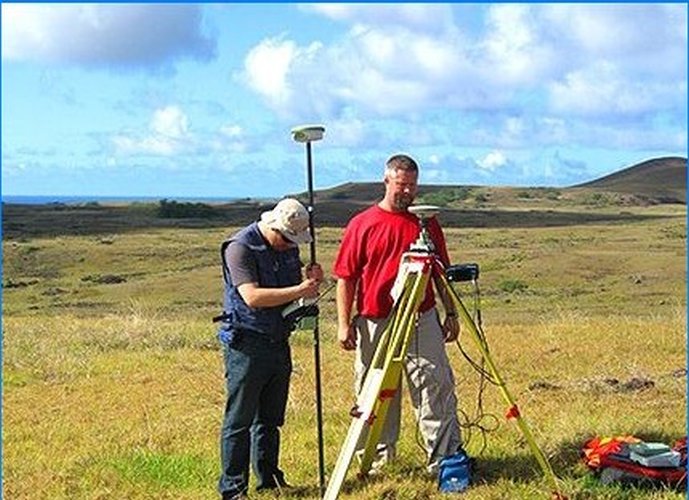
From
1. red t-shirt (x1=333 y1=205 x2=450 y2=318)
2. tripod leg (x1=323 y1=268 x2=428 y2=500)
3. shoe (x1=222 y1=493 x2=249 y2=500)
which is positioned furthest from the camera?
red t-shirt (x1=333 y1=205 x2=450 y2=318)

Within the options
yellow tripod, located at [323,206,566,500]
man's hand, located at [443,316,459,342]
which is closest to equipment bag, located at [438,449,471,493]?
yellow tripod, located at [323,206,566,500]

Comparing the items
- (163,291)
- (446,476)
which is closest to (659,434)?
(446,476)

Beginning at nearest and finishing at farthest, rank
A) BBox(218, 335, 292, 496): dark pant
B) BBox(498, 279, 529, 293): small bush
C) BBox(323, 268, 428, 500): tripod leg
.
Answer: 1. BBox(323, 268, 428, 500): tripod leg
2. BBox(218, 335, 292, 496): dark pant
3. BBox(498, 279, 529, 293): small bush

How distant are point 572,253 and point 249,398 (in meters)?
40.6

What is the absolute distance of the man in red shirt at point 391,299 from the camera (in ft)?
22.1

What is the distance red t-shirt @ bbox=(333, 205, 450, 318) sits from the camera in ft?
22.1

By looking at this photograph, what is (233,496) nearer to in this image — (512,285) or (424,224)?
(424,224)

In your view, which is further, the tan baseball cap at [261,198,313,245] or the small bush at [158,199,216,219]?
the small bush at [158,199,216,219]

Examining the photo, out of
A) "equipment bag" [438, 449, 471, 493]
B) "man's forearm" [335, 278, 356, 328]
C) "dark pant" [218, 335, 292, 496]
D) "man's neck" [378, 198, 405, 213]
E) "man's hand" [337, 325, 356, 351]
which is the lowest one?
"equipment bag" [438, 449, 471, 493]

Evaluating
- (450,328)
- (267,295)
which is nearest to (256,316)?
(267,295)

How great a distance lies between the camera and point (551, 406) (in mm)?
9445

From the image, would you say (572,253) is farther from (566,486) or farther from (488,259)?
(566,486)

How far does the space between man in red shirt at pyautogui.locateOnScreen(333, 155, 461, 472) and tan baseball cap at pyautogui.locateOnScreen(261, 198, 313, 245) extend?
1.79 feet

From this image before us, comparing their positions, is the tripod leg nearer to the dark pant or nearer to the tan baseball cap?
the dark pant
